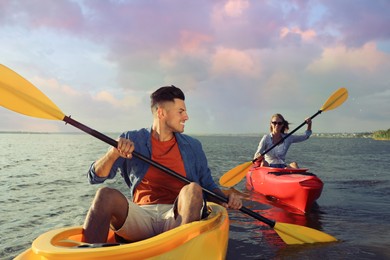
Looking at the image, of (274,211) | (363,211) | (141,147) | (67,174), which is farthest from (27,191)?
(363,211)

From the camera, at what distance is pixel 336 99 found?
8297mm

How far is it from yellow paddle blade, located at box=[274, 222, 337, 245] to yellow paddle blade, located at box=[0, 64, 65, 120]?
115 inches

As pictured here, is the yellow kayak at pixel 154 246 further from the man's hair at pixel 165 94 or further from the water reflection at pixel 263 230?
the water reflection at pixel 263 230

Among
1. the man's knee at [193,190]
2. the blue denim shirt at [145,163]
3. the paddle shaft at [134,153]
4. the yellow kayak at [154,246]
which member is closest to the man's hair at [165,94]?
the blue denim shirt at [145,163]

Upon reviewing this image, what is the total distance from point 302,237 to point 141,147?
2.60 meters

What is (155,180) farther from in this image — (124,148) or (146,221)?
(124,148)

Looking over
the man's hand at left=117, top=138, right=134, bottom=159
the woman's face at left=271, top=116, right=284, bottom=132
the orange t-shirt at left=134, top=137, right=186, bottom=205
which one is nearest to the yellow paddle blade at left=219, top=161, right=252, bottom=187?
the woman's face at left=271, top=116, right=284, bottom=132

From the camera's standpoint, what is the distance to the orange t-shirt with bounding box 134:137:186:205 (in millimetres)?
3172

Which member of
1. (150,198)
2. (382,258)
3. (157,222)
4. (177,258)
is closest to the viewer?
(177,258)

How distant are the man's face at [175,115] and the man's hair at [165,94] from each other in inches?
1.6

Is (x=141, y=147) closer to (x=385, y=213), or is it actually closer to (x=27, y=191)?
(x=385, y=213)

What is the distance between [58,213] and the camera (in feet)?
23.1

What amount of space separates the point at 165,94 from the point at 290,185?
4440 millimetres

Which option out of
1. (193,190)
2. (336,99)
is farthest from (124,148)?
(336,99)
